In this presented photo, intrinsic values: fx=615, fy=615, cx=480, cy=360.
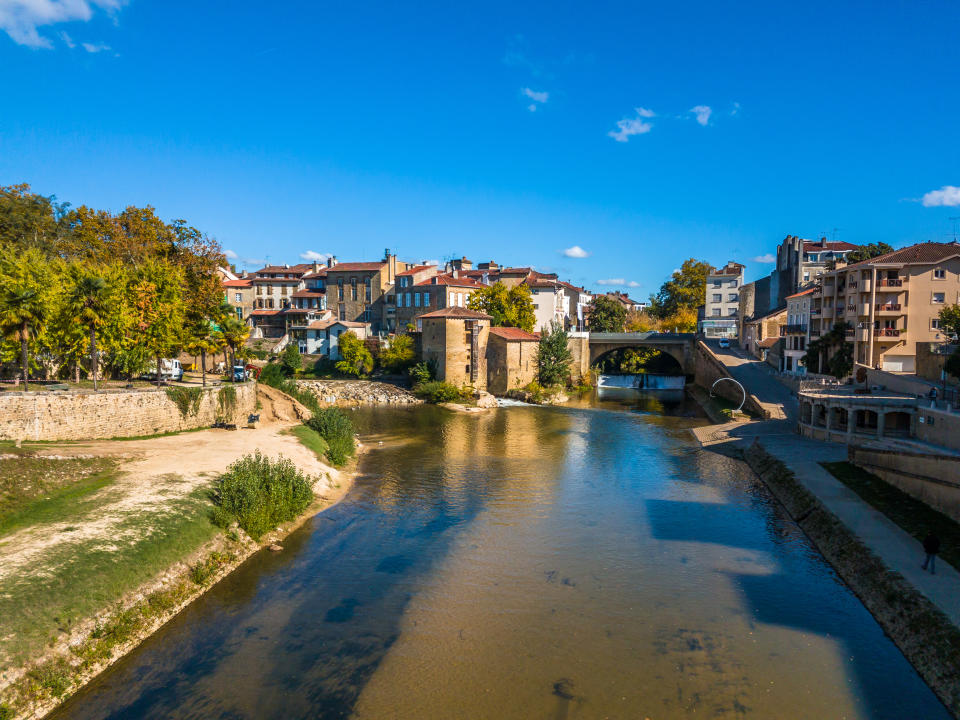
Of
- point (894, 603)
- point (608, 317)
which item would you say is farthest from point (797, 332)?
point (894, 603)

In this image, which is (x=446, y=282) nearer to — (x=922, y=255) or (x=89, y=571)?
(x=922, y=255)

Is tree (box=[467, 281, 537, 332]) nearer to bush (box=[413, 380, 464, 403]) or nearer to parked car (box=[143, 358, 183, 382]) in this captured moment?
bush (box=[413, 380, 464, 403])

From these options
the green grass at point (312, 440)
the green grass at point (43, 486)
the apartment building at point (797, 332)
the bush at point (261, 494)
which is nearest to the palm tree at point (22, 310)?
the green grass at point (43, 486)

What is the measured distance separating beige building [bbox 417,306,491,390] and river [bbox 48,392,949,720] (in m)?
36.9

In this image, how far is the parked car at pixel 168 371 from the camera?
49594mm

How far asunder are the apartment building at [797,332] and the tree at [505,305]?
103ft

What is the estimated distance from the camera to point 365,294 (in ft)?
298

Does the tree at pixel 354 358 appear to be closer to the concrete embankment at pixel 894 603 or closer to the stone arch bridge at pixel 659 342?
the stone arch bridge at pixel 659 342

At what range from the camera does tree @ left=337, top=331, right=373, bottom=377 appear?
77000 millimetres

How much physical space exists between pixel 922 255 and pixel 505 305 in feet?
148

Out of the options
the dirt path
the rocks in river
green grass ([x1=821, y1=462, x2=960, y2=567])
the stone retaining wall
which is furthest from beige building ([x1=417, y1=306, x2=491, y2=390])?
green grass ([x1=821, y1=462, x2=960, y2=567])

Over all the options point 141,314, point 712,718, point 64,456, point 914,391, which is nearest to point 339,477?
point 64,456

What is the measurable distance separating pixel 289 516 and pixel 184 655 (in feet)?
35.2

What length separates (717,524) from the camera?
2812cm
